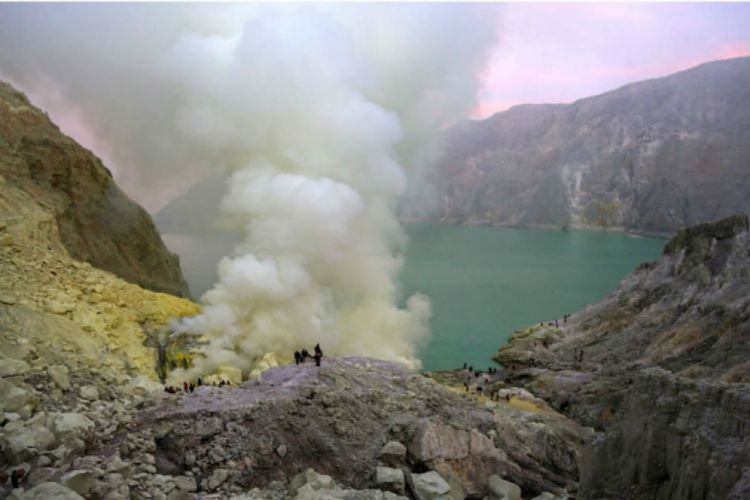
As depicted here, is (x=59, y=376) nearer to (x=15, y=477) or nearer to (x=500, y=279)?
(x=15, y=477)

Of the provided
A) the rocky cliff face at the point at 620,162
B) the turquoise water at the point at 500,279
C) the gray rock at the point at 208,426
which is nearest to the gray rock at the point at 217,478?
the gray rock at the point at 208,426

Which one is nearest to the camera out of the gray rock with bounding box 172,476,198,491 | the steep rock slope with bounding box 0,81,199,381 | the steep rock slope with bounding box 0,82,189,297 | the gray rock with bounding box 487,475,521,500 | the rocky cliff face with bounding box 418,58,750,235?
the gray rock with bounding box 172,476,198,491

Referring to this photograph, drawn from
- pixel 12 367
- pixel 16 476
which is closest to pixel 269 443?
pixel 16 476

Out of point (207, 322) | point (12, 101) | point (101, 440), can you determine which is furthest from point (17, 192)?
point (101, 440)

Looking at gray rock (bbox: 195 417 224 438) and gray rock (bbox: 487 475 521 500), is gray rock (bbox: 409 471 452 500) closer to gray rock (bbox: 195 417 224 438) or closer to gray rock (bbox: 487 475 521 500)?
gray rock (bbox: 487 475 521 500)

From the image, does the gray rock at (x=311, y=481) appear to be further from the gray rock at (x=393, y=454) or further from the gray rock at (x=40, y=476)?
the gray rock at (x=40, y=476)

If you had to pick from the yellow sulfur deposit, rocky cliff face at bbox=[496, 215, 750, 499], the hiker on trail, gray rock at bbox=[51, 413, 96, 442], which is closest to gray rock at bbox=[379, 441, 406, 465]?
rocky cliff face at bbox=[496, 215, 750, 499]
